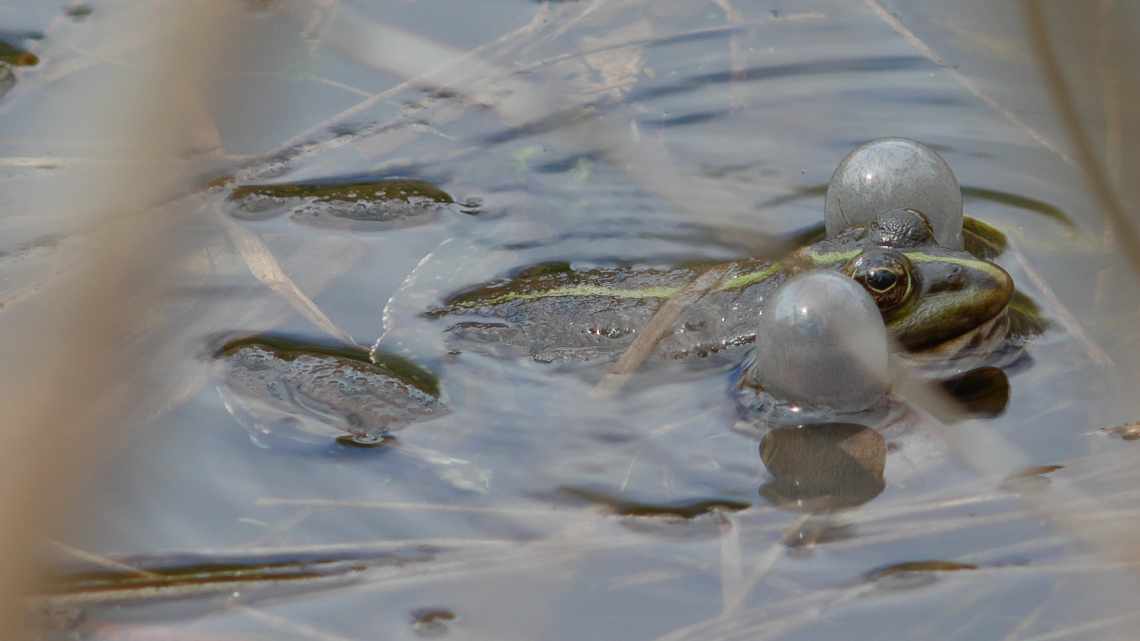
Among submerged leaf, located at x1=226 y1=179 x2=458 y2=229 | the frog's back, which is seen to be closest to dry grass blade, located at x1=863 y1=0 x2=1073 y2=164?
the frog's back

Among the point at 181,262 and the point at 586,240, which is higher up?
the point at 586,240

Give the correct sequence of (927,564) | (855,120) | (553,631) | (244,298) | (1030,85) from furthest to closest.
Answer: (855,120)
(244,298)
(927,564)
(553,631)
(1030,85)

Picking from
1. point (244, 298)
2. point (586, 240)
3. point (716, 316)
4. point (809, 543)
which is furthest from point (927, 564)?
point (244, 298)

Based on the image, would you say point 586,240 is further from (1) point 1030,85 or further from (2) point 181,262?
(2) point 181,262

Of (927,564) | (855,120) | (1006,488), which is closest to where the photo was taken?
(927,564)

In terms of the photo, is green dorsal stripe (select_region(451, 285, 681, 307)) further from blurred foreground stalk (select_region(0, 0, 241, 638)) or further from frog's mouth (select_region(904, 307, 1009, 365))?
blurred foreground stalk (select_region(0, 0, 241, 638))

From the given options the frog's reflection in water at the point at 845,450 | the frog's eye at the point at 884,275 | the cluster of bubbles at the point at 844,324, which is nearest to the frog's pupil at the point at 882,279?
the frog's eye at the point at 884,275

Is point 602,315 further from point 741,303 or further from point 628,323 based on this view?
point 741,303

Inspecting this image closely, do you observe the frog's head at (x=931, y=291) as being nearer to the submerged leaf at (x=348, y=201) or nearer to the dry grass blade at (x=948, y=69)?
the dry grass blade at (x=948, y=69)
